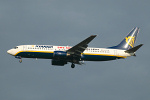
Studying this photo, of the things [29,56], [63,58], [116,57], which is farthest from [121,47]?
[29,56]

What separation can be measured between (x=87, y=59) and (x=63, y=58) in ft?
18.6

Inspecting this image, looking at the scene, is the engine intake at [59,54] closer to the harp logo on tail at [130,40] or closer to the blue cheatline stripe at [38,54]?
the blue cheatline stripe at [38,54]

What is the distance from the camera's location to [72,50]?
255ft

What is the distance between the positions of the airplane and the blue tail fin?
49.2 inches

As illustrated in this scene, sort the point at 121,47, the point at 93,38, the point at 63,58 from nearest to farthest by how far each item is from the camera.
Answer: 1. the point at 93,38
2. the point at 63,58
3. the point at 121,47

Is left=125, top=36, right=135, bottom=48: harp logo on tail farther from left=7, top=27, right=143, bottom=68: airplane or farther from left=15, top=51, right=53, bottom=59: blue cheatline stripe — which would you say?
left=15, top=51, right=53, bottom=59: blue cheatline stripe

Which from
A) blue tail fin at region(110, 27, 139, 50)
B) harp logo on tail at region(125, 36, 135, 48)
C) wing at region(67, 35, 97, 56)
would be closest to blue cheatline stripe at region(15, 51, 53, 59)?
wing at region(67, 35, 97, 56)

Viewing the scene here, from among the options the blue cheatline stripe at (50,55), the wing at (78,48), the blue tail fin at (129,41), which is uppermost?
the blue tail fin at (129,41)

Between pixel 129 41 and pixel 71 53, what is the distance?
16.5 metres

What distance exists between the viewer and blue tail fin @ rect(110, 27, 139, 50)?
8446 centimetres

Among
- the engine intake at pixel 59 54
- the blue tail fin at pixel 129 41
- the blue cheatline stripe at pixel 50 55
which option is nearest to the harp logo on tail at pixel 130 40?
the blue tail fin at pixel 129 41

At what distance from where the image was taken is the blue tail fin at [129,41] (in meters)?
84.5

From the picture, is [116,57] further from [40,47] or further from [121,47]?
[40,47]

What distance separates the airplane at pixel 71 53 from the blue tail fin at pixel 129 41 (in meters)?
1.25
